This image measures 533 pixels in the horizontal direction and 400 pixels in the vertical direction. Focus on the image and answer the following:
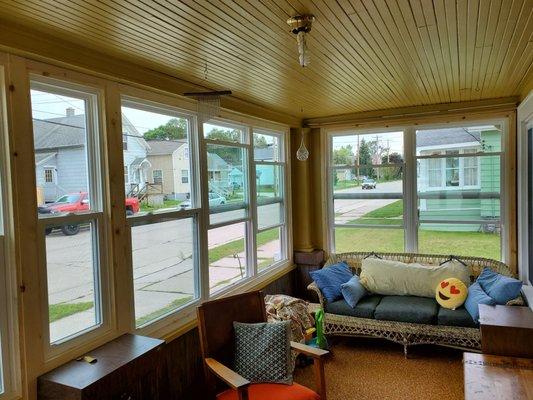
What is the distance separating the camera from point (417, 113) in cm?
462

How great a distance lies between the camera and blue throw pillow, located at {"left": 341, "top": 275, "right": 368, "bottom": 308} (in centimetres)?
402

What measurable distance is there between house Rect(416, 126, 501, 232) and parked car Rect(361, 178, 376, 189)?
21.0 inches

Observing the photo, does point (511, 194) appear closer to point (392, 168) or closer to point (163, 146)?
point (392, 168)

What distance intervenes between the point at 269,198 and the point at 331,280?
1.16m

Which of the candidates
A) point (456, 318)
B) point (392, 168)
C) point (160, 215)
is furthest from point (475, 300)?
point (160, 215)

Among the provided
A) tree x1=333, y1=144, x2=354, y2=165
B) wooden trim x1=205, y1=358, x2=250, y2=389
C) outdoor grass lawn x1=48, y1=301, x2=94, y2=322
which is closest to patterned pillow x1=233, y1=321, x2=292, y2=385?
wooden trim x1=205, y1=358, x2=250, y2=389

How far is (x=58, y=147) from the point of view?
2.30m

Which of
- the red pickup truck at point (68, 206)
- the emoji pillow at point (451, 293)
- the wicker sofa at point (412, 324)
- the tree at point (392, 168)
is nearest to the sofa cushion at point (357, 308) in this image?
the wicker sofa at point (412, 324)

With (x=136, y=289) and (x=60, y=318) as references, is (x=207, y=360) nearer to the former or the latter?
(x=136, y=289)

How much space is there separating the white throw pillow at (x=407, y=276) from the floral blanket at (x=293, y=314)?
0.94 meters

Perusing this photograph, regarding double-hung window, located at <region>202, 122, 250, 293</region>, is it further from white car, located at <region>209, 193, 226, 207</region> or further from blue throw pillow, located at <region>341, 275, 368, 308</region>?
blue throw pillow, located at <region>341, 275, 368, 308</region>

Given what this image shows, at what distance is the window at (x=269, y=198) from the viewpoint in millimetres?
4469

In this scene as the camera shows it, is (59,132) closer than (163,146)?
Yes

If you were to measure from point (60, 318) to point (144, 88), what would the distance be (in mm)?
1539
